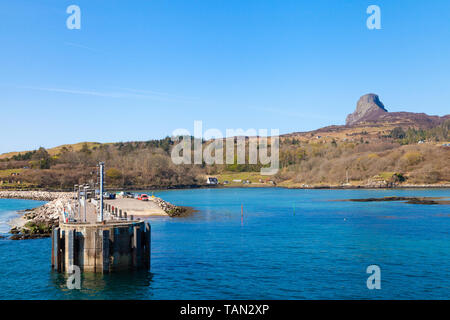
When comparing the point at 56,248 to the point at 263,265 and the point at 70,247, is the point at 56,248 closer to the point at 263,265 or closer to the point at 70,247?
the point at 70,247

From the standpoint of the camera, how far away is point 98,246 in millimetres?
34656

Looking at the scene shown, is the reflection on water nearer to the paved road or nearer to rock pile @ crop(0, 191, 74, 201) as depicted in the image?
the paved road

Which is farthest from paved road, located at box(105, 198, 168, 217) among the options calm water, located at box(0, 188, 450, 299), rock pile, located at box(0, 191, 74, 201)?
rock pile, located at box(0, 191, 74, 201)

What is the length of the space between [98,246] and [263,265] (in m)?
15.5

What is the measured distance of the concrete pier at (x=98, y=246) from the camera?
34469 millimetres

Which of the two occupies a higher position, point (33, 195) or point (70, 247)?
point (70, 247)

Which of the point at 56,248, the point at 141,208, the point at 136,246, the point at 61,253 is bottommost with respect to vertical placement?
the point at 141,208

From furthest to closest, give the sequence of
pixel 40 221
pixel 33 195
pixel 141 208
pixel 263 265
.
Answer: pixel 33 195 < pixel 141 208 < pixel 40 221 < pixel 263 265

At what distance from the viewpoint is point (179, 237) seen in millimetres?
59750

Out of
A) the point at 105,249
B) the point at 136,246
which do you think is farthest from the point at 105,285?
the point at 136,246

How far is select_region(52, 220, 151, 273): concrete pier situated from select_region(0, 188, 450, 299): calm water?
950 mm

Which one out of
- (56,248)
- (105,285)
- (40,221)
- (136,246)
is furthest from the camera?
(40,221)
